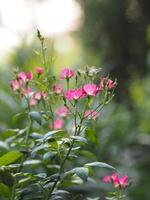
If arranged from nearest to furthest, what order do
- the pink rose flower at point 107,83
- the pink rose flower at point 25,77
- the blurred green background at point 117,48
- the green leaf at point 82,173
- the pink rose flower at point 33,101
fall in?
the green leaf at point 82,173 → the pink rose flower at point 107,83 → the pink rose flower at point 25,77 → the pink rose flower at point 33,101 → the blurred green background at point 117,48

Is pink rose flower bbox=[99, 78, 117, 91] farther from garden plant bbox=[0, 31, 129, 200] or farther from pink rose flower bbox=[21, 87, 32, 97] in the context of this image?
pink rose flower bbox=[21, 87, 32, 97]

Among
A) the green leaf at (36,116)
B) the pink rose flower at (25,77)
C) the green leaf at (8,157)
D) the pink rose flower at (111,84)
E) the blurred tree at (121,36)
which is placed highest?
the blurred tree at (121,36)

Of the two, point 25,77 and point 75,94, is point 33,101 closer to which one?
point 25,77

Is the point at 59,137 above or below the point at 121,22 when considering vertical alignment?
below

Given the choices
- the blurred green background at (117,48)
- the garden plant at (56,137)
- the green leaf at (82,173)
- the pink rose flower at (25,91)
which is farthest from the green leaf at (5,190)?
the blurred green background at (117,48)

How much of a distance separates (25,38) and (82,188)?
7.49 ft

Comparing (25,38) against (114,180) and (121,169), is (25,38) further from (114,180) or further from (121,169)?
(114,180)

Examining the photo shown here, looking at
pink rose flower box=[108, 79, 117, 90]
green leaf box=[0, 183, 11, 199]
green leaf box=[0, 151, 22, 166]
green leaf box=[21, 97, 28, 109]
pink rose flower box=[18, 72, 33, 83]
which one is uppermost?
pink rose flower box=[18, 72, 33, 83]

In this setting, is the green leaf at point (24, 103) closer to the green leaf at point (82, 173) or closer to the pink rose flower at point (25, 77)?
the pink rose flower at point (25, 77)

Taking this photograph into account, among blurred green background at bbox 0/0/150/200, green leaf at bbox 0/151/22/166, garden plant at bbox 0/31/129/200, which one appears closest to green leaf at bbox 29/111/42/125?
garden plant at bbox 0/31/129/200

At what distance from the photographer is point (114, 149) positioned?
3695 millimetres

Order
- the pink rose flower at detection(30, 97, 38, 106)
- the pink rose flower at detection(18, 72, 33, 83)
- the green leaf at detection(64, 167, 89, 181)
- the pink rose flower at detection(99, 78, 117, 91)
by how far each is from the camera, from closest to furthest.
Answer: the green leaf at detection(64, 167, 89, 181), the pink rose flower at detection(99, 78, 117, 91), the pink rose flower at detection(18, 72, 33, 83), the pink rose flower at detection(30, 97, 38, 106)

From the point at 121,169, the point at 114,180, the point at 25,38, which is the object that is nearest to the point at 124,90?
the point at 25,38

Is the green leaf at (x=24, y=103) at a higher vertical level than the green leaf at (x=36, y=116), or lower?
higher
